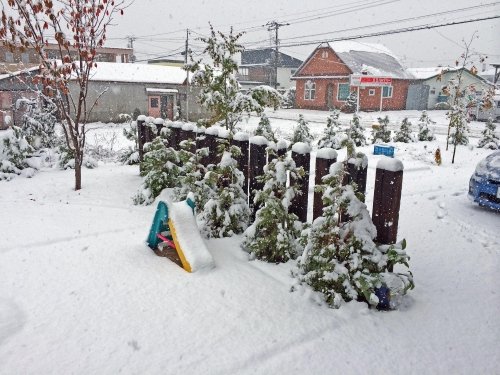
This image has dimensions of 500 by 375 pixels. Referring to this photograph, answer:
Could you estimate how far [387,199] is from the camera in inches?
119

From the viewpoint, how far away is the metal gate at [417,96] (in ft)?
123

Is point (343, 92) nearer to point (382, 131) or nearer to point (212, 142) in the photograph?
point (382, 131)

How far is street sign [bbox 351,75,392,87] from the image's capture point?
3262 centimetres

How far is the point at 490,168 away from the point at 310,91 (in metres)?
35.3

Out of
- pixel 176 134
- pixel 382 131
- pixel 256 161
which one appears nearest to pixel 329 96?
pixel 382 131

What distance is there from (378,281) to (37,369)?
230 centimetres

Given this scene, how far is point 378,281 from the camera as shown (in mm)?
2857

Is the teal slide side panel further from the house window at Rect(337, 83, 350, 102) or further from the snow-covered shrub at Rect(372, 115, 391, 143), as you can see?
the house window at Rect(337, 83, 350, 102)

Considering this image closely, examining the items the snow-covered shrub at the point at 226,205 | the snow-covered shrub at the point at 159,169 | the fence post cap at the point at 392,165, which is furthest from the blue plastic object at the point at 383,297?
the snow-covered shrub at the point at 159,169

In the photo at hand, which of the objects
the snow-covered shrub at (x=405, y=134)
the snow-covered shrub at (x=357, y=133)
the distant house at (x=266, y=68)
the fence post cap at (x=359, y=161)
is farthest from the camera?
the distant house at (x=266, y=68)

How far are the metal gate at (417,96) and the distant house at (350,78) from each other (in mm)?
483

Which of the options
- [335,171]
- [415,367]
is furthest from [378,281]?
[335,171]

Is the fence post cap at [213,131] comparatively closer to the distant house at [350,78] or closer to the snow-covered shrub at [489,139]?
the snow-covered shrub at [489,139]

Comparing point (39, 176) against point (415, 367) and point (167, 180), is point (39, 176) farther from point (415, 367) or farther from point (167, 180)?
point (415, 367)
